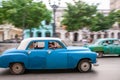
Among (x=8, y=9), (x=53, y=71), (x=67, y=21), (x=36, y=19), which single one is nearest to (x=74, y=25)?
(x=67, y=21)

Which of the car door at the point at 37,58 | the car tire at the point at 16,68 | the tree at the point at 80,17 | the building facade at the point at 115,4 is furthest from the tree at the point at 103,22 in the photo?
the building facade at the point at 115,4

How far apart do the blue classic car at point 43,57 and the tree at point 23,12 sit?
71.7 feet

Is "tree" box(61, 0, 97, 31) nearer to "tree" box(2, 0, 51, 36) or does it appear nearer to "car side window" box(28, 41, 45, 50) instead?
"tree" box(2, 0, 51, 36)

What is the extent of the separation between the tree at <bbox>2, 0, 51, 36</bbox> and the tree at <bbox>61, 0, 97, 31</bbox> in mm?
3763

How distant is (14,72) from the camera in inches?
420

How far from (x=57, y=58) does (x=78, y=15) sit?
2502cm

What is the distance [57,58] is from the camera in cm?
1073

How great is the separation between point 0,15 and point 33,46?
74.3ft

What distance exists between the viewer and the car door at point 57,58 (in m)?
10.7

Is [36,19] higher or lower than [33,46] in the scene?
higher

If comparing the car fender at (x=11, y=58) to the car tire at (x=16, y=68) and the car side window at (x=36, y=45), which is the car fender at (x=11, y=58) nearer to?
the car tire at (x=16, y=68)

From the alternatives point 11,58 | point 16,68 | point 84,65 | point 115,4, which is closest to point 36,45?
point 11,58

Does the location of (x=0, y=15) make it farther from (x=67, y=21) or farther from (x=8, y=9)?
(x=67, y=21)

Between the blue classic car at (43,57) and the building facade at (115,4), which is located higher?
the building facade at (115,4)
